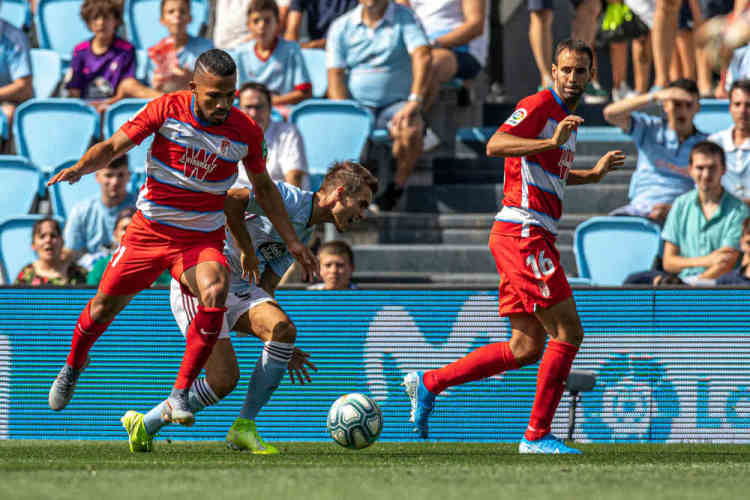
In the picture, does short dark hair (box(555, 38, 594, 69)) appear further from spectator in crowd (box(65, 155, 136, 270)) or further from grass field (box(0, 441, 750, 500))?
spectator in crowd (box(65, 155, 136, 270))

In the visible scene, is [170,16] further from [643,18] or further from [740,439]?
[740,439]

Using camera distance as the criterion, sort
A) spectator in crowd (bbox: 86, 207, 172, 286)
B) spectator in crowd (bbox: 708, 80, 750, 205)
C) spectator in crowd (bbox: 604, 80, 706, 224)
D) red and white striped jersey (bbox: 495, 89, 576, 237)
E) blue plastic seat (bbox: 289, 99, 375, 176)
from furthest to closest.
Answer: blue plastic seat (bbox: 289, 99, 375, 176) < spectator in crowd (bbox: 604, 80, 706, 224) < spectator in crowd (bbox: 708, 80, 750, 205) < spectator in crowd (bbox: 86, 207, 172, 286) < red and white striped jersey (bbox: 495, 89, 576, 237)

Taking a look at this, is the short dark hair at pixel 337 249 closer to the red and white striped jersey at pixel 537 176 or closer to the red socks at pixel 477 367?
the red socks at pixel 477 367

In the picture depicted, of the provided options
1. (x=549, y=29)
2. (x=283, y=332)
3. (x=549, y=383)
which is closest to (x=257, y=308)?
(x=283, y=332)

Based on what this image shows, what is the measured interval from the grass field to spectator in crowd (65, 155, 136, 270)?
3075 millimetres

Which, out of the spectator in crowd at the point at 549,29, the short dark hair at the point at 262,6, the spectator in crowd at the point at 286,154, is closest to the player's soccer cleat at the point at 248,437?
the spectator in crowd at the point at 286,154

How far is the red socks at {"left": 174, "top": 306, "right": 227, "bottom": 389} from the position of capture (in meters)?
5.96

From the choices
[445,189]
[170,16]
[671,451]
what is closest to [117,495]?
[671,451]

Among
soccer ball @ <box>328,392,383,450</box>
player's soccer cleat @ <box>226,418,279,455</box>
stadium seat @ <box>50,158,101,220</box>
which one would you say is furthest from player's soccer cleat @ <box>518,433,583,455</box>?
stadium seat @ <box>50,158,101,220</box>

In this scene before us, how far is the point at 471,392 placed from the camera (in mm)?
7828

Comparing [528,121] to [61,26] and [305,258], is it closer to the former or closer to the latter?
[305,258]

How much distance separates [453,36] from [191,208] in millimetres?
5237

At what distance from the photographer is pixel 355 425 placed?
→ 252 inches

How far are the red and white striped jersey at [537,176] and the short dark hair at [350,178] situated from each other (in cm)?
72
